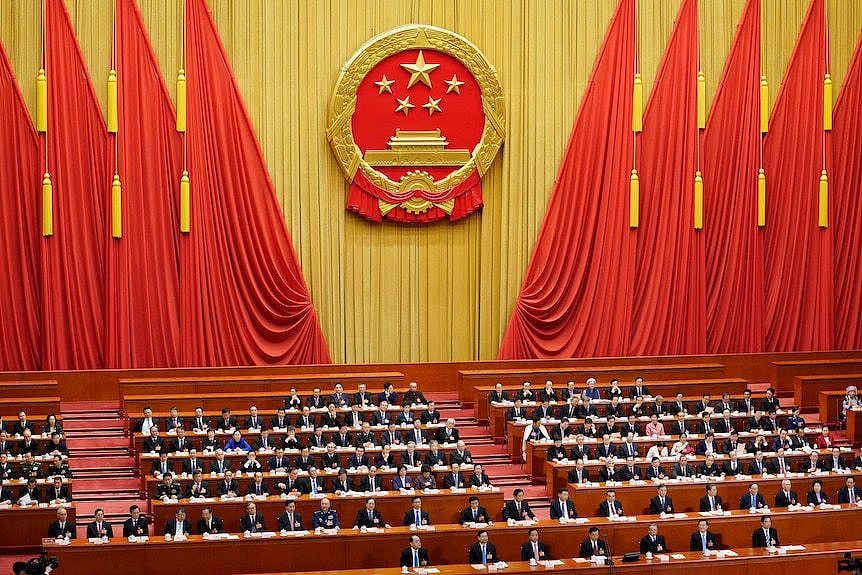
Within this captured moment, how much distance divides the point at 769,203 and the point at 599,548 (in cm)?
584

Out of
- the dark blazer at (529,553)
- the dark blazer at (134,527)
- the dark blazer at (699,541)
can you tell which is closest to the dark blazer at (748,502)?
the dark blazer at (699,541)

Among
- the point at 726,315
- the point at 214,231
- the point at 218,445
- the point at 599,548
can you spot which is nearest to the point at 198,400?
the point at 218,445

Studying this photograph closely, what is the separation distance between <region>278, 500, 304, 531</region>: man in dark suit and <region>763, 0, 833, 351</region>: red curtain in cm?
623

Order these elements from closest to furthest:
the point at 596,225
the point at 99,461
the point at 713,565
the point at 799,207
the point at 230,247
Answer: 1. the point at 713,565
2. the point at 99,461
3. the point at 230,247
4. the point at 596,225
5. the point at 799,207

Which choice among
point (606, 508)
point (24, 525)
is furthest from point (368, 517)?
point (24, 525)

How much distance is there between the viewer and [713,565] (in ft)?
26.5

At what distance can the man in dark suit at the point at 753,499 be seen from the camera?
9133mm

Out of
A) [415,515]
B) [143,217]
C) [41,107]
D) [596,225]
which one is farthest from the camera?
[596,225]

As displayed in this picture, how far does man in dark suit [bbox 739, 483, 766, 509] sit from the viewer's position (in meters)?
9.13

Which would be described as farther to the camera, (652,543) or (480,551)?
(652,543)

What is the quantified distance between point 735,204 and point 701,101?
1.05m

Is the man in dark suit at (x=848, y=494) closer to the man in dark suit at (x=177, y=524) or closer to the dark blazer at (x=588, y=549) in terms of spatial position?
the dark blazer at (x=588, y=549)

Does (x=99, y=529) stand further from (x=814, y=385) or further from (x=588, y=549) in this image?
(x=814, y=385)

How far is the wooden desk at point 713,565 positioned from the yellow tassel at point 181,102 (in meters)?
4.86
